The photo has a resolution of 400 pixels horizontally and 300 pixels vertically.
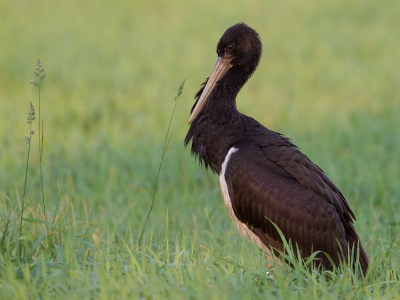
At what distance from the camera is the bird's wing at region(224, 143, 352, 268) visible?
4660 mm

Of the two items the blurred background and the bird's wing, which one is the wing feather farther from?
the blurred background

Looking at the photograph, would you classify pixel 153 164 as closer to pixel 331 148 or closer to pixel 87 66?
pixel 331 148

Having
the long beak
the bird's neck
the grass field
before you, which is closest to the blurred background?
the grass field

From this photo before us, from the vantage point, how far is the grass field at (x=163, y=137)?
377cm

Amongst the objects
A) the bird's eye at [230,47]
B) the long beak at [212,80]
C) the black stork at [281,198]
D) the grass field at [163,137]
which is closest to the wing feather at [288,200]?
the black stork at [281,198]

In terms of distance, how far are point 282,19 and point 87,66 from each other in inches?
226

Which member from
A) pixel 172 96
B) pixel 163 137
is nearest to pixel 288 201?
pixel 163 137

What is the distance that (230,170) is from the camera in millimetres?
4785

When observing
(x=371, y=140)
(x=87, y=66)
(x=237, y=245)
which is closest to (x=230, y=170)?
(x=237, y=245)

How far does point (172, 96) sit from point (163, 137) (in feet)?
5.16

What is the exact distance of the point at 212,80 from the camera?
545 centimetres

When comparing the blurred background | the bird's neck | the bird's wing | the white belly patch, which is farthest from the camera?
the blurred background

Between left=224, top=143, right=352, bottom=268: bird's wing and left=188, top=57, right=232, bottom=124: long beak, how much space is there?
717 mm

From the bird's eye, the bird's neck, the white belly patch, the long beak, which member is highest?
the bird's eye
